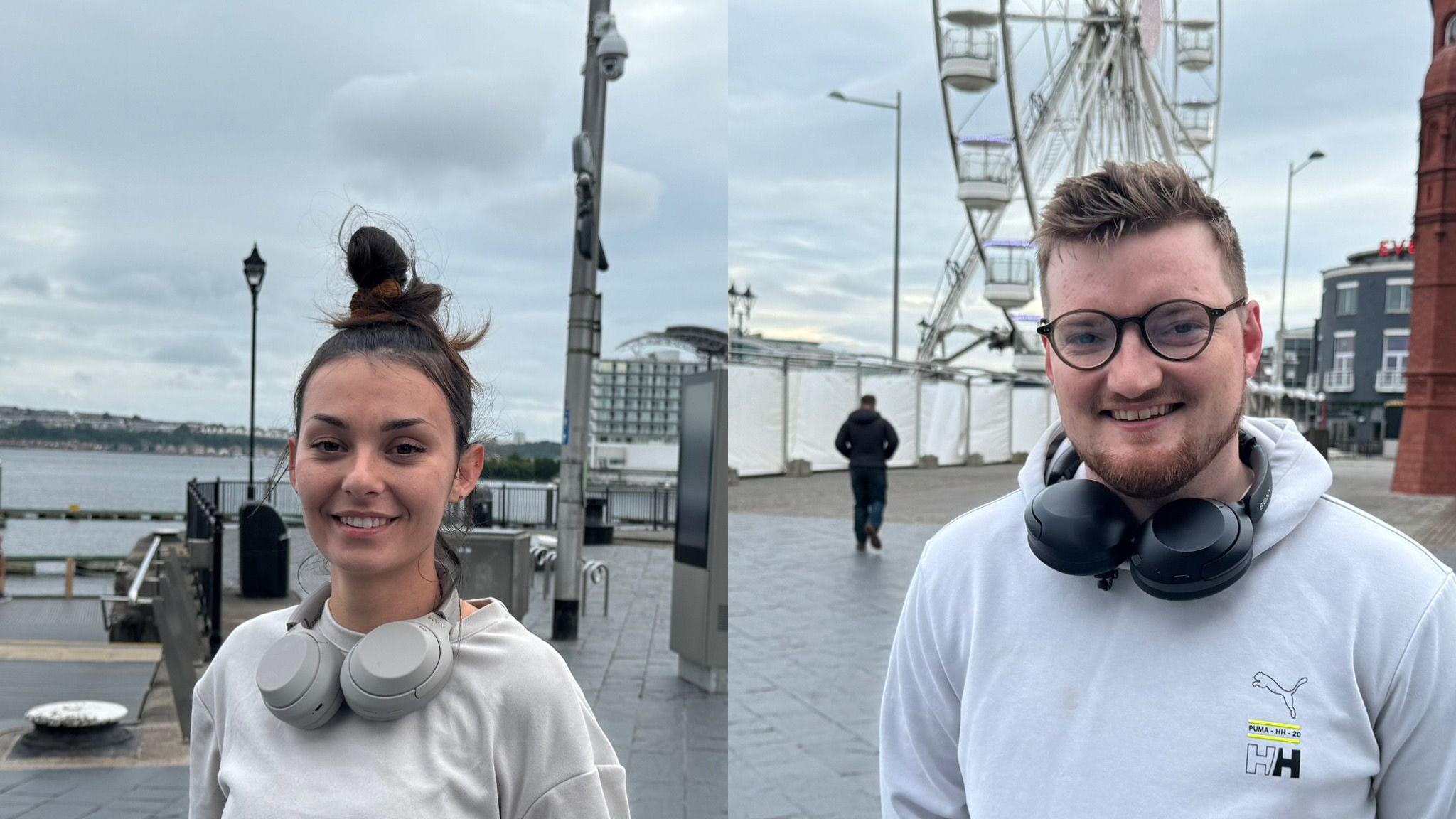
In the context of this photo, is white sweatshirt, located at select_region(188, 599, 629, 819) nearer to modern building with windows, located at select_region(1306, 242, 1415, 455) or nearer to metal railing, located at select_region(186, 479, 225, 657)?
metal railing, located at select_region(186, 479, 225, 657)

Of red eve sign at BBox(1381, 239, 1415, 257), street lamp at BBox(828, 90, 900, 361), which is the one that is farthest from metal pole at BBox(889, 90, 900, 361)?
red eve sign at BBox(1381, 239, 1415, 257)

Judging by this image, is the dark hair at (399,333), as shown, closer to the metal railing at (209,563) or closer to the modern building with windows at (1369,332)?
the metal railing at (209,563)

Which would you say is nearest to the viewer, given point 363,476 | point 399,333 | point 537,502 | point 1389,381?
point 363,476

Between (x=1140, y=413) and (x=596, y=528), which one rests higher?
(x=1140, y=413)

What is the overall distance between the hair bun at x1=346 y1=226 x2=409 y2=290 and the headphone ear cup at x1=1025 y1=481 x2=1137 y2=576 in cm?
94

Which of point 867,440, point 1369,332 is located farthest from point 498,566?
point 1369,332

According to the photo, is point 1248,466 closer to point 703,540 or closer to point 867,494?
point 703,540

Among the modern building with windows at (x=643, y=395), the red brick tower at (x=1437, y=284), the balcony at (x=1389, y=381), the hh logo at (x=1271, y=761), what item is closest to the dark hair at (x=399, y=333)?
the hh logo at (x=1271, y=761)

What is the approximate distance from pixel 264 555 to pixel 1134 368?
38.4 feet

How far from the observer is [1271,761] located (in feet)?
4.24

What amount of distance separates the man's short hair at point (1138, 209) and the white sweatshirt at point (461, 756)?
846 millimetres

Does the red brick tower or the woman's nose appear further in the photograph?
the red brick tower

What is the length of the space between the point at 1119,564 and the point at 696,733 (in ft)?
17.8

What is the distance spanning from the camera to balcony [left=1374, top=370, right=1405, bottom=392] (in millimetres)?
37362
